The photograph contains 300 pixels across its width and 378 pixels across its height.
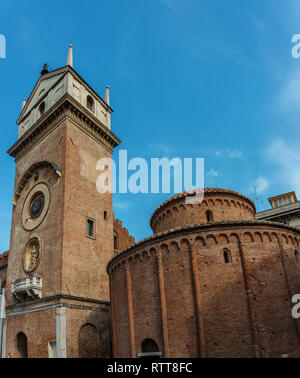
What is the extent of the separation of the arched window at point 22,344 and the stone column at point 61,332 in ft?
15.1

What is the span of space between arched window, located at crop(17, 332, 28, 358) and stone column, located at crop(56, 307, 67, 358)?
15.1 feet

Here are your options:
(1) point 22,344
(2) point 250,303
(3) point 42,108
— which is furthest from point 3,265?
(2) point 250,303

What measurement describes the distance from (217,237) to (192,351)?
4.98m

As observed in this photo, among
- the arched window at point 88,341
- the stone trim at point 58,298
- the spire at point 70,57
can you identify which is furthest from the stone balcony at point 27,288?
the spire at point 70,57

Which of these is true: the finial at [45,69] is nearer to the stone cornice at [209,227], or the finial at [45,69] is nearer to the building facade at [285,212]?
the stone cornice at [209,227]

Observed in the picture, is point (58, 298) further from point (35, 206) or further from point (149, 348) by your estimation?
point (35, 206)

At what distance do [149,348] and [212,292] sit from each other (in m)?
4.24

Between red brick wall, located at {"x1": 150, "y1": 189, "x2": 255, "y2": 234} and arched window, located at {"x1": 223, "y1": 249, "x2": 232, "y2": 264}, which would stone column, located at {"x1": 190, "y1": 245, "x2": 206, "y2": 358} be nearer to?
arched window, located at {"x1": 223, "y1": 249, "x2": 232, "y2": 264}

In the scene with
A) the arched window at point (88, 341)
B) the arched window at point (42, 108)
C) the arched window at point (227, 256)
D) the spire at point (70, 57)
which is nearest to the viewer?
the arched window at point (227, 256)

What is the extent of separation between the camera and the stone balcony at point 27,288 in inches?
791

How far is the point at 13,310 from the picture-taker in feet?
71.8

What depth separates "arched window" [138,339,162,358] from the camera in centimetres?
1424

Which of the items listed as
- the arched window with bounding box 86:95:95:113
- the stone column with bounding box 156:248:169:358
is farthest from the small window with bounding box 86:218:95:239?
the arched window with bounding box 86:95:95:113

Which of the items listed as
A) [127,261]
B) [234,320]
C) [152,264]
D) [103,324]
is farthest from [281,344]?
[103,324]
